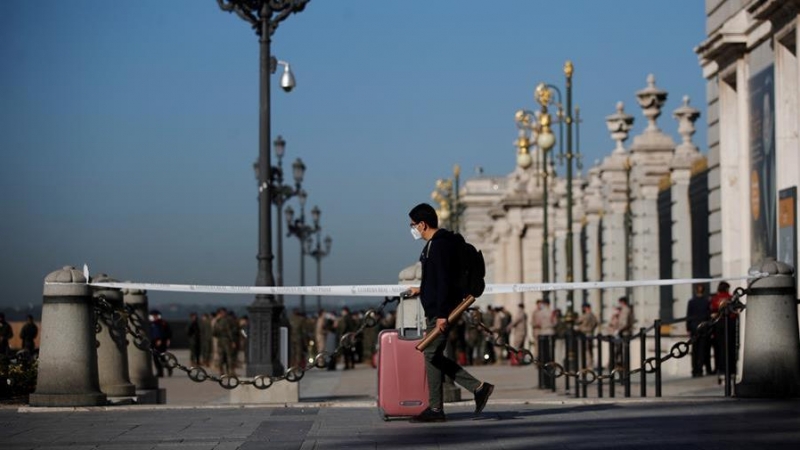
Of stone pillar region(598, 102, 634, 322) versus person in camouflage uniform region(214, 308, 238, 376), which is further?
person in camouflage uniform region(214, 308, 238, 376)

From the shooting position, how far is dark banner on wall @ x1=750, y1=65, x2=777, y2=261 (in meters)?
21.8

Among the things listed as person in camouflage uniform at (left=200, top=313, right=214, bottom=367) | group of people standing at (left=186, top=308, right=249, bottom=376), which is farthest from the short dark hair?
person in camouflage uniform at (left=200, top=313, right=214, bottom=367)

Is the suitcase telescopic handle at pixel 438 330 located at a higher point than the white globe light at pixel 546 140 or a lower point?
lower

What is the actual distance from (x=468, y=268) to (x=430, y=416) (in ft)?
3.75

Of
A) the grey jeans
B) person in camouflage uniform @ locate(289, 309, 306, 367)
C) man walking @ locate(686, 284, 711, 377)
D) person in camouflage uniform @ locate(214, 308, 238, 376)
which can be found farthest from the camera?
person in camouflage uniform @ locate(289, 309, 306, 367)

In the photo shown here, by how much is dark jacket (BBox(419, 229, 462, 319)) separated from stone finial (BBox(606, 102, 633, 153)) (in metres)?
27.3

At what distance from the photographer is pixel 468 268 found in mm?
13469

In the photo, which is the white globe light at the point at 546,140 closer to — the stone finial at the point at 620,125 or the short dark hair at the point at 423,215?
the stone finial at the point at 620,125

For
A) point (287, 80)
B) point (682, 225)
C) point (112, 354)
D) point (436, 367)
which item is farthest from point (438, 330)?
point (682, 225)

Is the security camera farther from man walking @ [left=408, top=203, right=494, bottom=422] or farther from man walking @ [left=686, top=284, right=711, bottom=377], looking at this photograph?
man walking @ [left=408, top=203, right=494, bottom=422]

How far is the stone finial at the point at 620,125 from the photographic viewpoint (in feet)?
133

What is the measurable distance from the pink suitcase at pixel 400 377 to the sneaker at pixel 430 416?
0.16 ft

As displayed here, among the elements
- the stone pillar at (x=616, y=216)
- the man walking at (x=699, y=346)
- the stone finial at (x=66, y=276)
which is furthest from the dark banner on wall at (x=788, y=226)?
the stone pillar at (x=616, y=216)

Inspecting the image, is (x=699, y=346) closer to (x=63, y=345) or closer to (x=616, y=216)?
(x=616, y=216)
